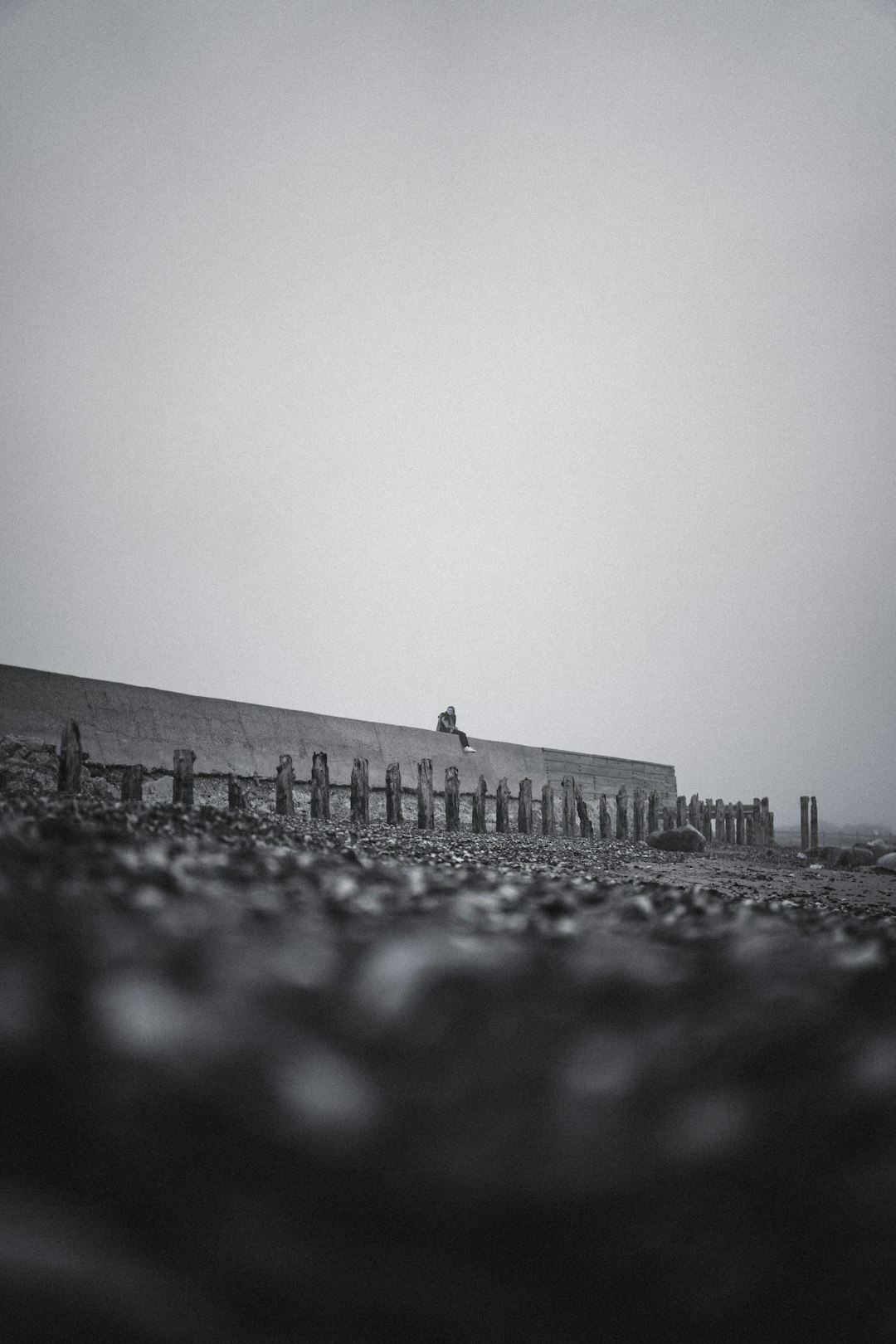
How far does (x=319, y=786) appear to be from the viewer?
7.80 meters

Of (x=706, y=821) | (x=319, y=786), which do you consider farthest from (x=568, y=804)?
(x=706, y=821)

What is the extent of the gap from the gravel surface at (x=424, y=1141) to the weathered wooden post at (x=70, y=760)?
5.81 metres

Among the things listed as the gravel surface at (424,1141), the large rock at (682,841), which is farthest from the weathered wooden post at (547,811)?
the gravel surface at (424,1141)

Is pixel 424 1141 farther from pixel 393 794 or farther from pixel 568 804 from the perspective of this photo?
pixel 568 804

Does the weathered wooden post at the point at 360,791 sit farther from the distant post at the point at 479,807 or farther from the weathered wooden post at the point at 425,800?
the distant post at the point at 479,807

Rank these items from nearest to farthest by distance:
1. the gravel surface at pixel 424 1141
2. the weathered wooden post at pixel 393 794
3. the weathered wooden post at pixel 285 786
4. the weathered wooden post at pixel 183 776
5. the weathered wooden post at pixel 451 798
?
the gravel surface at pixel 424 1141, the weathered wooden post at pixel 183 776, the weathered wooden post at pixel 285 786, the weathered wooden post at pixel 393 794, the weathered wooden post at pixel 451 798

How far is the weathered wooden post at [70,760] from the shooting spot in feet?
20.2

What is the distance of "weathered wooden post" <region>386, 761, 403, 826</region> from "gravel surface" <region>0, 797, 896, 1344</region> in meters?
7.67

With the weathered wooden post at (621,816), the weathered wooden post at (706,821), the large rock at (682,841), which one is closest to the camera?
the large rock at (682,841)

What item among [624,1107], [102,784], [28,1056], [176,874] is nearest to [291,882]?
[176,874]

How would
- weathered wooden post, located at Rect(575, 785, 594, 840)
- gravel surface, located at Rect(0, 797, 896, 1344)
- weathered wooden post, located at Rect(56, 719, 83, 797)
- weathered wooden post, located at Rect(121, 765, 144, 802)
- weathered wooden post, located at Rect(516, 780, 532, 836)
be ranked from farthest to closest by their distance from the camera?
weathered wooden post, located at Rect(575, 785, 594, 840), weathered wooden post, located at Rect(516, 780, 532, 836), weathered wooden post, located at Rect(121, 765, 144, 802), weathered wooden post, located at Rect(56, 719, 83, 797), gravel surface, located at Rect(0, 797, 896, 1344)

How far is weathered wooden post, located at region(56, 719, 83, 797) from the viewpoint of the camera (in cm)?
616

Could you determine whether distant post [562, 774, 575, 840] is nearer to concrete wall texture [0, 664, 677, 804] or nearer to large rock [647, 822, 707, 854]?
large rock [647, 822, 707, 854]

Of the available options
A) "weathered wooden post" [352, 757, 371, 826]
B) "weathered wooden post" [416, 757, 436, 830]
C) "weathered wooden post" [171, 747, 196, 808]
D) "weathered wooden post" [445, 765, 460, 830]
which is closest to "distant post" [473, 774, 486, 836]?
"weathered wooden post" [445, 765, 460, 830]
